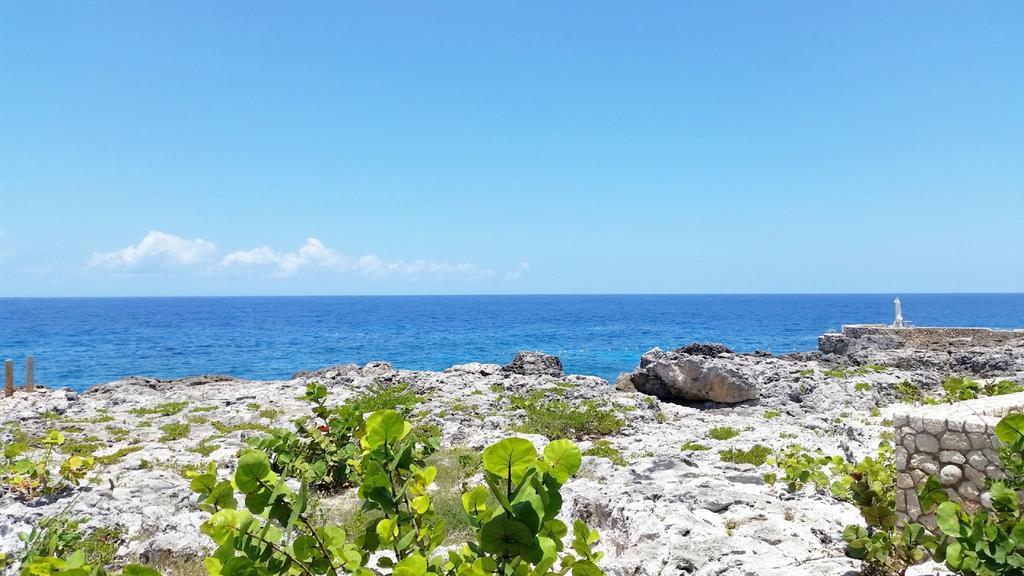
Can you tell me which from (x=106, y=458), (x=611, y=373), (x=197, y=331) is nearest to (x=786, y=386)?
(x=106, y=458)

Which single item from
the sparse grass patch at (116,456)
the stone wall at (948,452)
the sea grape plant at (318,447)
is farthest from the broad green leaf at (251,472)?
the sparse grass patch at (116,456)

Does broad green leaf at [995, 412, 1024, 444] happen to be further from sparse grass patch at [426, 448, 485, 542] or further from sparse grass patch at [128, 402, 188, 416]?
sparse grass patch at [128, 402, 188, 416]

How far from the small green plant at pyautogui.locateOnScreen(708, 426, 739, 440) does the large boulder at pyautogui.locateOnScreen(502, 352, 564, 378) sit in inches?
521

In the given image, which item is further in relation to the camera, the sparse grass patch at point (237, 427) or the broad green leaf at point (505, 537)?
the sparse grass patch at point (237, 427)

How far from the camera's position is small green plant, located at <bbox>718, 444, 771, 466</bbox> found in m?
12.4

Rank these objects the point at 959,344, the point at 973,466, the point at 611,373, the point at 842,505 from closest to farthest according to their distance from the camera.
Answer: the point at 973,466, the point at 842,505, the point at 959,344, the point at 611,373

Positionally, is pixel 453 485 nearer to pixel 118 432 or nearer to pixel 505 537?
pixel 505 537

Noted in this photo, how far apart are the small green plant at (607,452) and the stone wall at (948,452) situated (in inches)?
209

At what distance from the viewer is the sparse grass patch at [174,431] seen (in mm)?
15869

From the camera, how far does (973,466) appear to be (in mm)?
7977

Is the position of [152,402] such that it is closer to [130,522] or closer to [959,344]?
[130,522]

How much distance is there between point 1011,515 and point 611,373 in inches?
1945

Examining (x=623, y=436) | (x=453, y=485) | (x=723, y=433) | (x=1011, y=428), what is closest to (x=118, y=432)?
(x=453, y=485)

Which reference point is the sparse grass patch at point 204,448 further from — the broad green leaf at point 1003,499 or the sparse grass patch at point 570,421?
the broad green leaf at point 1003,499
